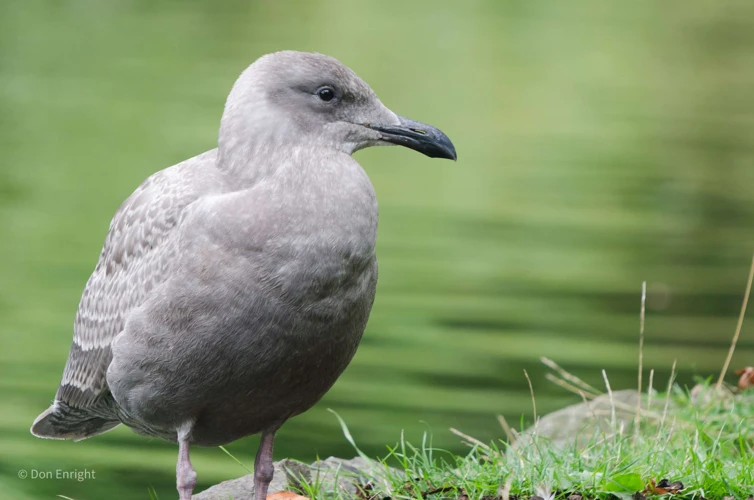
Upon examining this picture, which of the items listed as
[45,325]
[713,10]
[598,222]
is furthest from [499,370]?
[713,10]

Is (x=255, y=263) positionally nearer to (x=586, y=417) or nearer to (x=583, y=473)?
(x=583, y=473)

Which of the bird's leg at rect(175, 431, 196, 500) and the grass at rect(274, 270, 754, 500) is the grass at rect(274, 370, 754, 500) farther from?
the bird's leg at rect(175, 431, 196, 500)

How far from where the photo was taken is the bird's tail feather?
6.38 meters

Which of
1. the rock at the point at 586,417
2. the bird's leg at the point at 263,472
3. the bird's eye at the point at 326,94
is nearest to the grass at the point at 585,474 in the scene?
the bird's leg at the point at 263,472

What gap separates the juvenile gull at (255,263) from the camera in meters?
5.14

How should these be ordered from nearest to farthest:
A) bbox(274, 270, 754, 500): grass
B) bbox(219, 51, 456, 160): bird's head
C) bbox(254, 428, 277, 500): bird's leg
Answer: bbox(219, 51, 456, 160): bird's head
bbox(274, 270, 754, 500): grass
bbox(254, 428, 277, 500): bird's leg

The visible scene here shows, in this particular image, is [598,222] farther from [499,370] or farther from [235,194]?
[235,194]

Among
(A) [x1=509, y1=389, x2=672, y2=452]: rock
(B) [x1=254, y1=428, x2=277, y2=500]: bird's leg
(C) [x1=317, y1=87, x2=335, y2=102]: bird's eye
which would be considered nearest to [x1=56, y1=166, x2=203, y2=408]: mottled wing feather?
(C) [x1=317, y1=87, x2=335, y2=102]: bird's eye

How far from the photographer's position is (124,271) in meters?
5.73

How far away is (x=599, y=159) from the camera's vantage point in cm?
2011

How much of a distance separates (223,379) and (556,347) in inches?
263

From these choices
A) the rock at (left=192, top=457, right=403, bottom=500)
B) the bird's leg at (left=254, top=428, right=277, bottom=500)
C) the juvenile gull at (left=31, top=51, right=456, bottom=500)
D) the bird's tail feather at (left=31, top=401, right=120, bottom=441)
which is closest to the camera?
the juvenile gull at (left=31, top=51, right=456, bottom=500)

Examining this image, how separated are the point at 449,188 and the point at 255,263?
1319cm


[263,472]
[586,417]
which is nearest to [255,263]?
[263,472]
